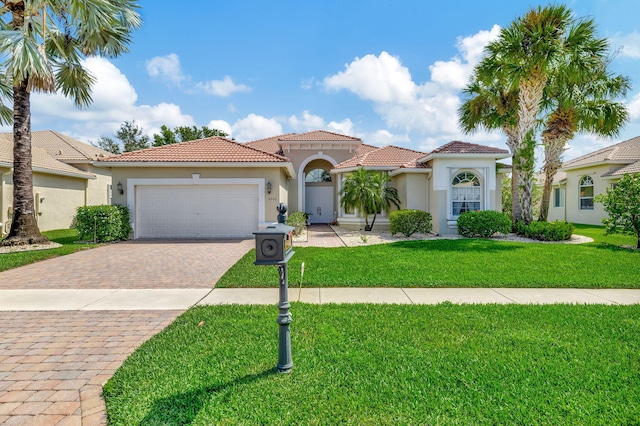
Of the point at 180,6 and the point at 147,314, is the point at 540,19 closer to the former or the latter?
the point at 180,6

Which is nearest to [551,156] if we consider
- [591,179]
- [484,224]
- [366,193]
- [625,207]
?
[625,207]

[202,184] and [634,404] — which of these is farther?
[202,184]

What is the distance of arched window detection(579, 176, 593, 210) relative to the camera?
2141 cm

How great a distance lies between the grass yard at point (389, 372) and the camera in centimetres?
272

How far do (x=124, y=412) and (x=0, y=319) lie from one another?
12.9ft

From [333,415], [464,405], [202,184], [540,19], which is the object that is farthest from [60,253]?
[540,19]

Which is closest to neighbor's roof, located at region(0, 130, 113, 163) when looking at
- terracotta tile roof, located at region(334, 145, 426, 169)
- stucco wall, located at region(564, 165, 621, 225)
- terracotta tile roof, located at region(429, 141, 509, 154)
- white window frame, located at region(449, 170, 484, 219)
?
terracotta tile roof, located at region(334, 145, 426, 169)

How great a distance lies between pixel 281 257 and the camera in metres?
3.12

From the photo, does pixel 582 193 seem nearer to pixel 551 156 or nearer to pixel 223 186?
pixel 551 156

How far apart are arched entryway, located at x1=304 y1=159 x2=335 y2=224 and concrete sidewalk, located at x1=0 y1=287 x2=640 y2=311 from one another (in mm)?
16851

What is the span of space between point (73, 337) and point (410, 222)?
40.8 ft

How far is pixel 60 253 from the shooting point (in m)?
10.8

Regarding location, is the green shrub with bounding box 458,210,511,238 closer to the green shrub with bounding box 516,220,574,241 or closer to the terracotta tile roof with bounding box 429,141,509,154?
the green shrub with bounding box 516,220,574,241

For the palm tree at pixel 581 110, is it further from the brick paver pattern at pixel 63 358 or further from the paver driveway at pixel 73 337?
the brick paver pattern at pixel 63 358
